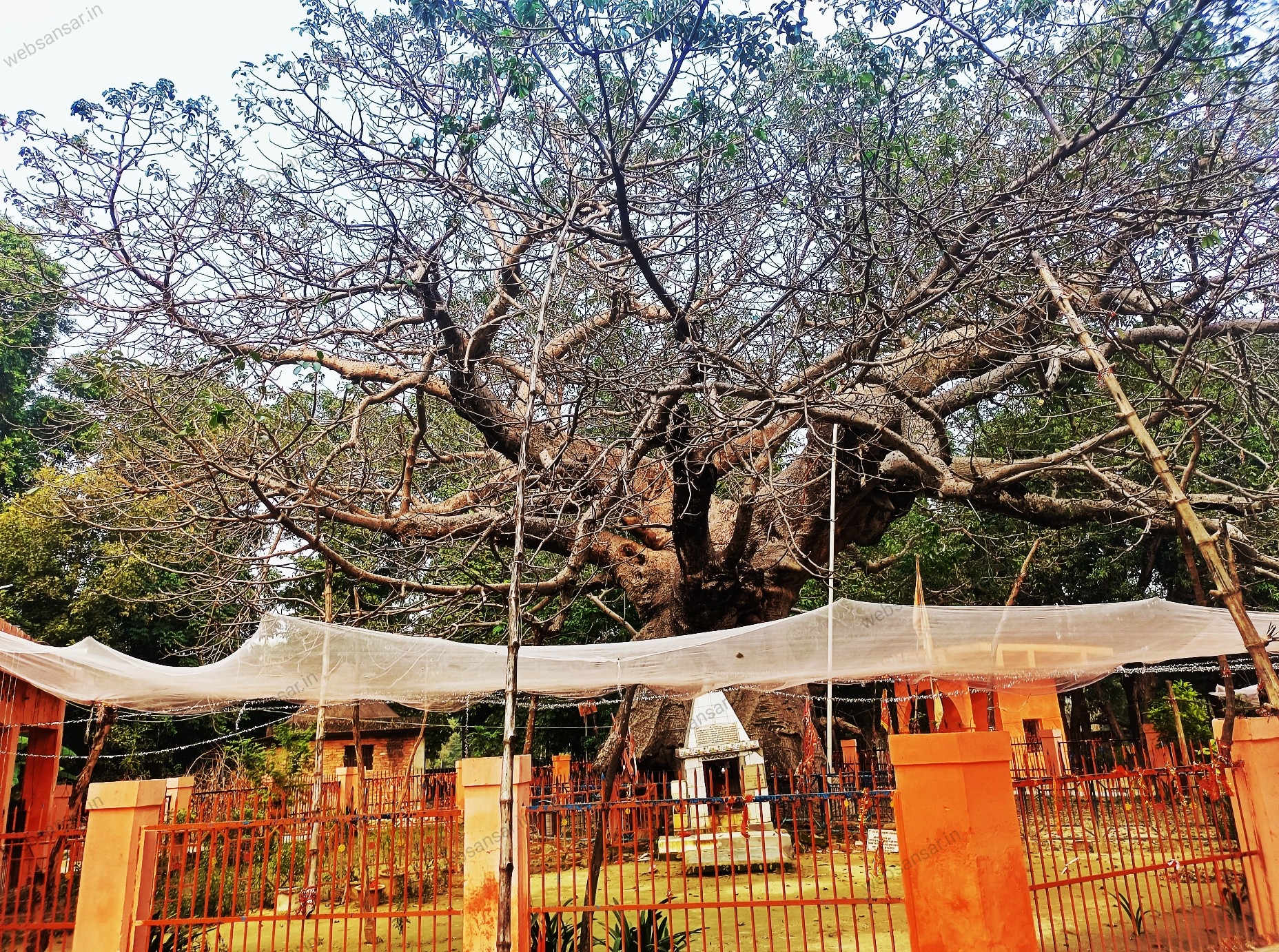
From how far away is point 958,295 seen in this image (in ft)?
24.2

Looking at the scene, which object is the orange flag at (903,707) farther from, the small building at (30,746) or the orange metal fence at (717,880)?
the small building at (30,746)

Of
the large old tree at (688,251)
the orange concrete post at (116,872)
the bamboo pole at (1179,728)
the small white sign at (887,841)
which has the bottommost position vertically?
the small white sign at (887,841)

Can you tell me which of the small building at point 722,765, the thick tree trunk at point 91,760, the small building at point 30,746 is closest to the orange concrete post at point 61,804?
the small building at point 30,746

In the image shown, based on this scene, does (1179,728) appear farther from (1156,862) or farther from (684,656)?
(684,656)

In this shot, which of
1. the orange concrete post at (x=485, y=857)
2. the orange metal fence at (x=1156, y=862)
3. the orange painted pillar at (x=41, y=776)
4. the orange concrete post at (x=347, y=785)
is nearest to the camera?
the orange concrete post at (x=485, y=857)

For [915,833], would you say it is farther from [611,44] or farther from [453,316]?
[453,316]

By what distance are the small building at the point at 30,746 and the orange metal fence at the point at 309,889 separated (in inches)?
80.8

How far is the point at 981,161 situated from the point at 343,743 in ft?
67.5

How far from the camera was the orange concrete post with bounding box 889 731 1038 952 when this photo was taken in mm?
4125

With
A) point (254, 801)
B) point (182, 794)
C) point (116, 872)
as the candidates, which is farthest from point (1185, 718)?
point (116, 872)

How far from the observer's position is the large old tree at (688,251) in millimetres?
5742

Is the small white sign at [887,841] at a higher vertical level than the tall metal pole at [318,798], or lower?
lower

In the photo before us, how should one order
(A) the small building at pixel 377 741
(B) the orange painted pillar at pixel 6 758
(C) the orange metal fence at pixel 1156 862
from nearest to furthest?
(C) the orange metal fence at pixel 1156 862, (B) the orange painted pillar at pixel 6 758, (A) the small building at pixel 377 741

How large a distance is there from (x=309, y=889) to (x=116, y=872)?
2490 mm
